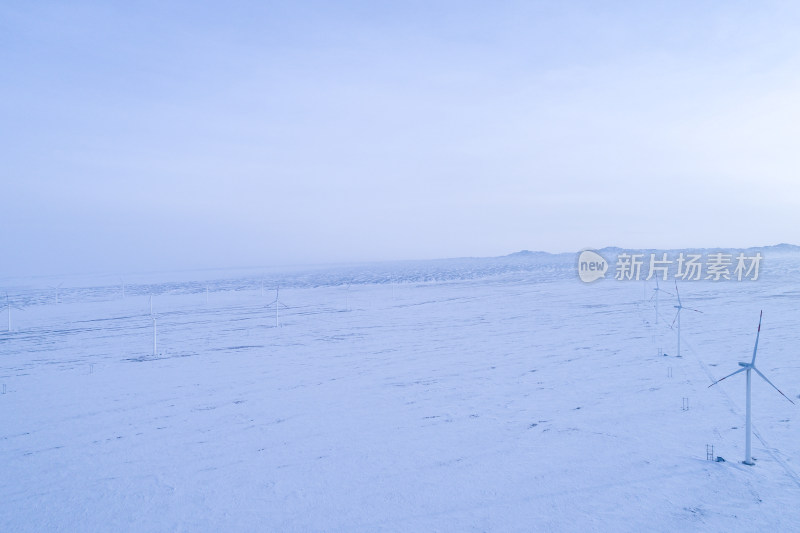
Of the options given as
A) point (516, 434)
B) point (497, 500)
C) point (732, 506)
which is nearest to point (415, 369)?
point (516, 434)

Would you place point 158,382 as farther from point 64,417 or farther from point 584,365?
point 584,365

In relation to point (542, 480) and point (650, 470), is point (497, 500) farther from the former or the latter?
point (650, 470)

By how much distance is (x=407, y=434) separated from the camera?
9.73 m

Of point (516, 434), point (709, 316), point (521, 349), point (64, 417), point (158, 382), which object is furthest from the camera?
point (709, 316)

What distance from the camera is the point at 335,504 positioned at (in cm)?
712

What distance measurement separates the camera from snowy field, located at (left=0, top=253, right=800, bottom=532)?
6844mm

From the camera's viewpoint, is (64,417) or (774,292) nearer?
(64,417)

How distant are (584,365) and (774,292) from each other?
29.2 meters

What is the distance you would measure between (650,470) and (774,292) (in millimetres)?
35661

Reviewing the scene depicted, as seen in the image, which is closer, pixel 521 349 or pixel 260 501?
pixel 260 501

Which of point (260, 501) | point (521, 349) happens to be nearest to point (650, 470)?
point (260, 501)

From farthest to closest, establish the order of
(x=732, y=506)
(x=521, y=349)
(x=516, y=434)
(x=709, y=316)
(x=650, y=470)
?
(x=709, y=316) < (x=521, y=349) < (x=516, y=434) < (x=650, y=470) < (x=732, y=506)

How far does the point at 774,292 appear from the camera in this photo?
35.4m

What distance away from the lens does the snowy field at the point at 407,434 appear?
6.84 meters
